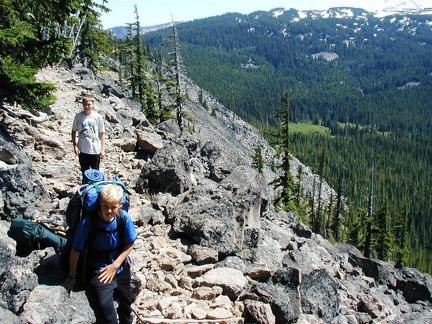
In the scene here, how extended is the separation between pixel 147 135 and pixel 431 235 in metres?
106

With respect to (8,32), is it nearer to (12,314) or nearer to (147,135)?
(12,314)

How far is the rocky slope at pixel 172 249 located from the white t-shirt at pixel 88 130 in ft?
4.51

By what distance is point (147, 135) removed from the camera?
15.6 m

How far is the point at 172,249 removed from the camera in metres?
9.07

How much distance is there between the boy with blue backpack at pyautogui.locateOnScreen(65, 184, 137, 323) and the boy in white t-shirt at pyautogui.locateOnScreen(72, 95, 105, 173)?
389 cm

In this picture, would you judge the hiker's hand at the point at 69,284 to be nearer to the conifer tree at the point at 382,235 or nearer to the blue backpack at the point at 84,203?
the blue backpack at the point at 84,203

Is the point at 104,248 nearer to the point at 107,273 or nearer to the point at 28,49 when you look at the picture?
the point at 107,273

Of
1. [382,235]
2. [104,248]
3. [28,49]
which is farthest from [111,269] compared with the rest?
[382,235]

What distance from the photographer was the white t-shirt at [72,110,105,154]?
860 centimetres

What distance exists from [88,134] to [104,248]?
13.5 feet

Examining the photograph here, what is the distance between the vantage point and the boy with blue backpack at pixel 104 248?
16.4ft

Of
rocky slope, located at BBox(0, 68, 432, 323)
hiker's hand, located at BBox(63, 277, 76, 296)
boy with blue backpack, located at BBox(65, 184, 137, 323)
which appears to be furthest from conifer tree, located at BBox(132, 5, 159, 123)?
boy with blue backpack, located at BBox(65, 184, 137, 323)

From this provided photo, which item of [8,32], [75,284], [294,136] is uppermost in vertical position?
[8,32]

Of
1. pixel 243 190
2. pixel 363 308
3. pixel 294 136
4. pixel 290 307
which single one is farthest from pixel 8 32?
pixel 294 136
